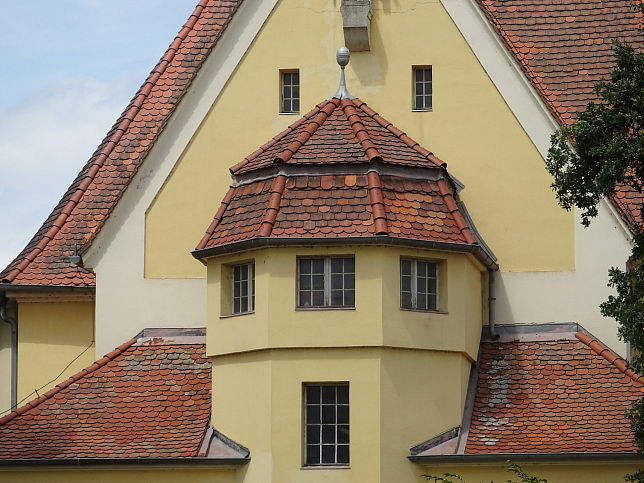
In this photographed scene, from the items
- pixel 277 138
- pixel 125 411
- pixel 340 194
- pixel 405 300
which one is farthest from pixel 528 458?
pixel 277 138

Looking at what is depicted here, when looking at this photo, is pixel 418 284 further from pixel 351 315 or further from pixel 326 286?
pixel 326 286

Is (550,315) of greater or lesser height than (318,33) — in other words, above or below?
below

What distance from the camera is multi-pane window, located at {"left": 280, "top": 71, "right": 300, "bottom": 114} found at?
36.9 m

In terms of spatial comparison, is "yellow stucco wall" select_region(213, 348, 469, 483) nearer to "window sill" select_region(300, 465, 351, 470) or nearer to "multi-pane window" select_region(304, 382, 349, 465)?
"window sill" select_region(300, 465, 351, 470)

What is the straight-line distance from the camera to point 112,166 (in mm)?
37781

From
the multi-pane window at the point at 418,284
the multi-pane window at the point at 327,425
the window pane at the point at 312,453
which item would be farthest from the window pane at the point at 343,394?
the multi-pane window at the point at 418,284

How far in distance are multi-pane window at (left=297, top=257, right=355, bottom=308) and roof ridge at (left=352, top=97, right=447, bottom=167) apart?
311cm

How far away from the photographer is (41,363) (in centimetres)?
3778

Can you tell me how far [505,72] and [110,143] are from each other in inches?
336

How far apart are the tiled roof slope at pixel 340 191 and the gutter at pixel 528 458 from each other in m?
4.05

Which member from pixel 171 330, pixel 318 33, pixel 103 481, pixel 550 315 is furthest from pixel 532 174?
pixel 103 481

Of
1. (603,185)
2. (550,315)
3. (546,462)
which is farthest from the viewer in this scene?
(550,315)

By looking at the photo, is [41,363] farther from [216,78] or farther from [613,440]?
[613,440]

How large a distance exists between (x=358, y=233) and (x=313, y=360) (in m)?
2.46
